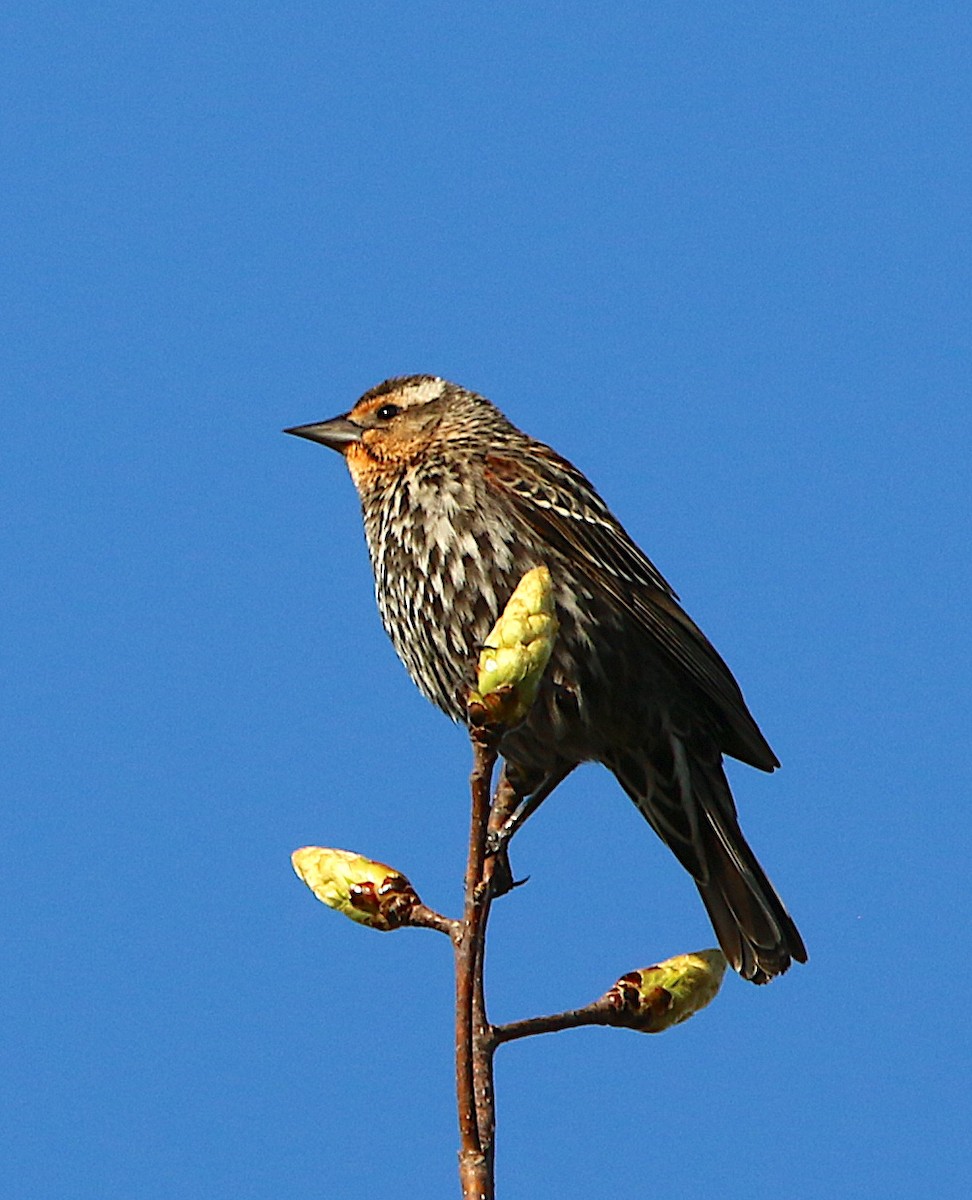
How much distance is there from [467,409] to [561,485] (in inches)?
28.2

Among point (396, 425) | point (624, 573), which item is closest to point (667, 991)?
point (624, 573)

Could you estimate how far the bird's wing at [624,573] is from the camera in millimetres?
5641

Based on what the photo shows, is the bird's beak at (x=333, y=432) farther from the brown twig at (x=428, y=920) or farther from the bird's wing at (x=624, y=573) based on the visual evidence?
the brown twig at (x=428, y=920)

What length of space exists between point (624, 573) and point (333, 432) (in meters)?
1.36

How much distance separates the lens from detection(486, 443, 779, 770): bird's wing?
5.64 metres

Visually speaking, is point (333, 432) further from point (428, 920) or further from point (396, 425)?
point (428, 920)

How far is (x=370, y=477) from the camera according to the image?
625 cm

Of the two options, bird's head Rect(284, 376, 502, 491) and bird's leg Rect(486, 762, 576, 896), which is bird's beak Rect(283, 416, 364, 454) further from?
bird's leg Rect(486, 762, 576, 896)

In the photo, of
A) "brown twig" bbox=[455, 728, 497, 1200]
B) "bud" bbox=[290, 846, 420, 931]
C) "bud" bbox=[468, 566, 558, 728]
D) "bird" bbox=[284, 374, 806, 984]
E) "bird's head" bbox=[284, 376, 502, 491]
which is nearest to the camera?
"brown twig" bbox=[455, 728, 497, 1200]

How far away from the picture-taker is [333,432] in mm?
6500

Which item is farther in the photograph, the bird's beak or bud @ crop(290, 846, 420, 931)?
the bird's beak

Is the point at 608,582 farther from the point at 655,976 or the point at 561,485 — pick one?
the point at 655,976

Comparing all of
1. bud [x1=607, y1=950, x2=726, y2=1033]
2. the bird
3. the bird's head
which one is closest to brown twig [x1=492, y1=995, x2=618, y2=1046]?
bud [x1=607, y1=950, x2=726, y2=1033]

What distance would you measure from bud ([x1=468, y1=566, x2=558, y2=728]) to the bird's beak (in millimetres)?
3444
